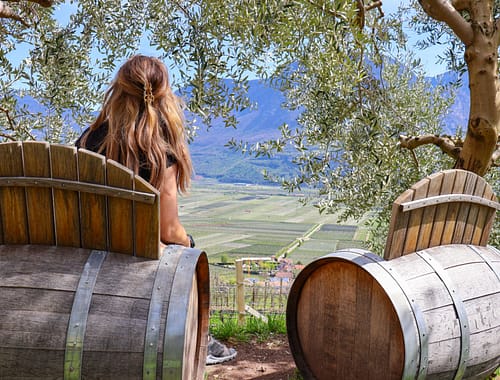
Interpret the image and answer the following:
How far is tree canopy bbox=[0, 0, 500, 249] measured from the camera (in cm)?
517

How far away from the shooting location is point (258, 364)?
587cm

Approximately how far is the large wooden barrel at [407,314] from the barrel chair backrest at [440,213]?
0.09 meters

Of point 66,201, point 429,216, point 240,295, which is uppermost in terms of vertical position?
point 66,201

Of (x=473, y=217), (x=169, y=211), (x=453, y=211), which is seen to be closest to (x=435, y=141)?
(x=473, y=217)

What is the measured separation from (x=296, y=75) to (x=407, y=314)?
420 cm

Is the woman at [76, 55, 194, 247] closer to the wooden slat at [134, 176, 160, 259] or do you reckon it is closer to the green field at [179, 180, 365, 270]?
the wooden slat at [134, 176, 160, 259]

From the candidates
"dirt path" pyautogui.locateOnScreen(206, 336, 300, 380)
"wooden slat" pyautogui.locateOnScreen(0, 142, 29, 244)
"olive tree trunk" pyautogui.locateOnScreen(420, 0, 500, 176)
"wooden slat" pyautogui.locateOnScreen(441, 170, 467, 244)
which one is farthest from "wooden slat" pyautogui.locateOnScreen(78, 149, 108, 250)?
"olive tree trunk" pyautogui.locateOnScreen(420, 0, 500, 176)

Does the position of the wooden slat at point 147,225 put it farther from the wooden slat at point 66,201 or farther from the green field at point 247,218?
the green field at point 247,218

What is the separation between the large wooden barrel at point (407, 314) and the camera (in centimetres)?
359

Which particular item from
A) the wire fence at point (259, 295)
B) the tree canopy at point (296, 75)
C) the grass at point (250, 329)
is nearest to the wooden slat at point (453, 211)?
the tree canopy at point (296, 75)

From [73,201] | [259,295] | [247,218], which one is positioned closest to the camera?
[73,201]

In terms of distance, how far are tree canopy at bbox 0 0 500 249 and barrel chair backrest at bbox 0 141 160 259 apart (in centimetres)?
251

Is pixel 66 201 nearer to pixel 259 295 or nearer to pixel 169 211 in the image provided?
pixel 169 211

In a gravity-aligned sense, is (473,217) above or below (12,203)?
below
